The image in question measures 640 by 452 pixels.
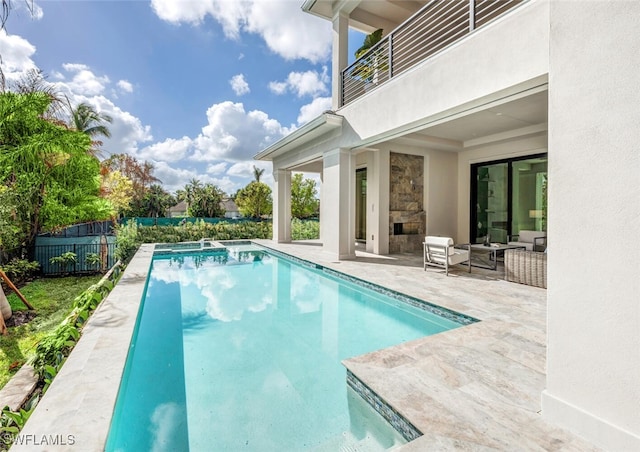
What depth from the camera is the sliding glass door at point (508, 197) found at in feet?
30.8

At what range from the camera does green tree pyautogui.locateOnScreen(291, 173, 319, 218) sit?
36.0 metres

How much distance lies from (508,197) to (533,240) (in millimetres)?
1969

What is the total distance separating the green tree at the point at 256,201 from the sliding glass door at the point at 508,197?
29091mm

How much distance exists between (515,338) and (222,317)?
15.4 feet

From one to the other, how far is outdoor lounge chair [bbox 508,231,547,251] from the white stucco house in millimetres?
950

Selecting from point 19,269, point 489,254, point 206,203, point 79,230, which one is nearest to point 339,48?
point 489,254

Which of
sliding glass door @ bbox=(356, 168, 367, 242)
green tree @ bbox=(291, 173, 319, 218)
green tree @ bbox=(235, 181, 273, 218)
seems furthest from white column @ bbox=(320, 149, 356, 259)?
green tree @ bbox=(235, 181, 273, 218)

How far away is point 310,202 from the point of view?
37.3 metres

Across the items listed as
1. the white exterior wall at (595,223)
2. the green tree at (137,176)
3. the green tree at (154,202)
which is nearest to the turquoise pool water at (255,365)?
the white exterior wall at (595,223)

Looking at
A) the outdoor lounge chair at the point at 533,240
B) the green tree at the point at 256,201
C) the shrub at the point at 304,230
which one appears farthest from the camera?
the green tree at the point at 256,201

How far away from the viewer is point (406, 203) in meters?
11.2

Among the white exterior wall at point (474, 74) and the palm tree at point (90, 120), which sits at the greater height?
the palm tree at point (90, 120)

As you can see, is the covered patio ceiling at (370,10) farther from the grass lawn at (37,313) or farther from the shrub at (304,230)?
the grass lawn at (37,313)

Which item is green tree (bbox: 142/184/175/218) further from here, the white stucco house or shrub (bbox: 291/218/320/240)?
the white stucco house
